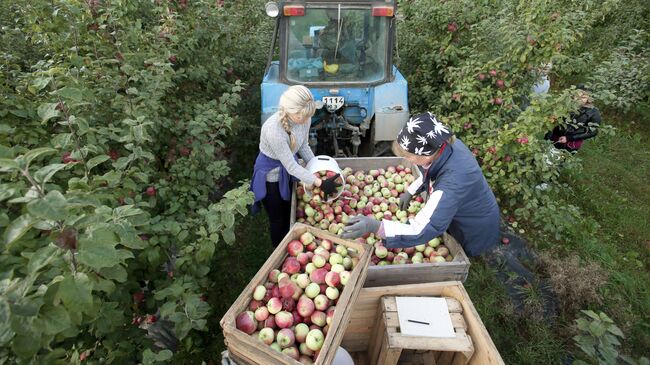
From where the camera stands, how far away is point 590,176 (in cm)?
543

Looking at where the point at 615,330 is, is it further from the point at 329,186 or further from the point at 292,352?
the point at 329,186

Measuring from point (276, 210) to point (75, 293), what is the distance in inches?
88.6

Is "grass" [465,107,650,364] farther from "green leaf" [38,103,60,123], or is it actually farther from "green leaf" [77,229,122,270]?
"green leaf" [38,103,60,123]

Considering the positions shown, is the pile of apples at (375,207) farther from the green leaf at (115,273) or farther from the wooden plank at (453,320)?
the green leaf at (115,273)

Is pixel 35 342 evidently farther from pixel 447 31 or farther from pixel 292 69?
pixel 447 31

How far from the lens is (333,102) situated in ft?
13.7

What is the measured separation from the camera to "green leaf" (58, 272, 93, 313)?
1.17 m

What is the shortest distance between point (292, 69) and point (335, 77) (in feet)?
1.66

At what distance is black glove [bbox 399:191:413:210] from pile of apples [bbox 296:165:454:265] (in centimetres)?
4

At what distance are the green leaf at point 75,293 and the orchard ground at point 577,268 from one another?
6.61 ft

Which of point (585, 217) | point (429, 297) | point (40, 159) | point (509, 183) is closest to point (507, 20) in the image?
point (509, 183)

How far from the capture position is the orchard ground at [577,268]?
321cm

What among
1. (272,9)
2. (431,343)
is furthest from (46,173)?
(272,9)

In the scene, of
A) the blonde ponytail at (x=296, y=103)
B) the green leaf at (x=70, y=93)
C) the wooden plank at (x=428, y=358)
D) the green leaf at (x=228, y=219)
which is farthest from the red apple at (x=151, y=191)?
the wooden plank at (x=428, y=358)
